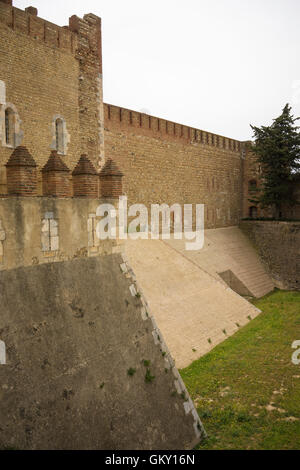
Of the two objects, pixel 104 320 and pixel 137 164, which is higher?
pixel 137 164

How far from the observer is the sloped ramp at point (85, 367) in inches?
170

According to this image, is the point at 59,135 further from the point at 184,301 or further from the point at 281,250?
the point at 281,250

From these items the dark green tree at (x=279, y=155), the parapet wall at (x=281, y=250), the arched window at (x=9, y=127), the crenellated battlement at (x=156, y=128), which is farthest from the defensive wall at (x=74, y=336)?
the dark green tree at (x=279, y=155)

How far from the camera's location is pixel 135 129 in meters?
17.6

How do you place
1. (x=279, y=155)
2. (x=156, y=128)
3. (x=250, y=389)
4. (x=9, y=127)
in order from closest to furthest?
(x=250, y=389)
(x=9, y=127)
(x=156, y=128)
(x=279, y=155)

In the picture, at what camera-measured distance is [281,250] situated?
20891 millimetres

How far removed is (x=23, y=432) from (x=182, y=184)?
17.7m

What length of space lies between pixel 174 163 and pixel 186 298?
9.92 meters

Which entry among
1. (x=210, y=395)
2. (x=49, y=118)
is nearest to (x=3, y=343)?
(x=210, y=395)

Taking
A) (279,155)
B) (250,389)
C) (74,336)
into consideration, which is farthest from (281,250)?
(74,336)

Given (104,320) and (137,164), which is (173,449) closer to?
(104,320)

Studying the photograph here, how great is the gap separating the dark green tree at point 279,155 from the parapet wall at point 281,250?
223cm

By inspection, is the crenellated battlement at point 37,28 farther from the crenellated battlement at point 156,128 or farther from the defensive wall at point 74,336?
the defensive wall at point 74,336

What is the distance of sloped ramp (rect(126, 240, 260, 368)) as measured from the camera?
10.4m
